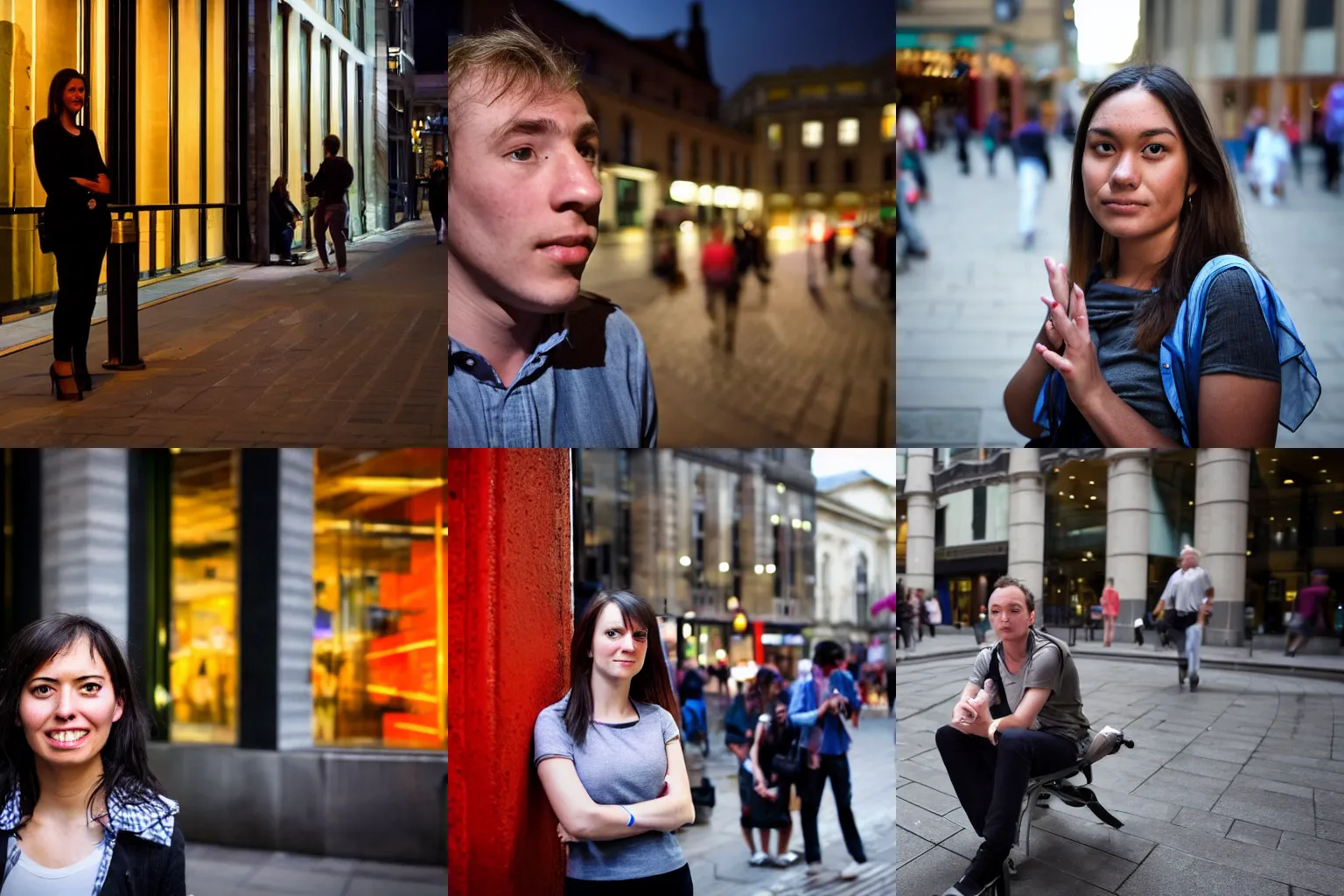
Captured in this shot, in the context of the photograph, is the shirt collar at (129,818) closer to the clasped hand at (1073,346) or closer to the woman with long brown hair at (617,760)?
the woman with long brown hair at (617,760)

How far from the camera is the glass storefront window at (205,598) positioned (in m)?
5.45

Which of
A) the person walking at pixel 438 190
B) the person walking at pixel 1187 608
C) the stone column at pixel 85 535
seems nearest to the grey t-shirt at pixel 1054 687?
the person walking at pixel 1187 608

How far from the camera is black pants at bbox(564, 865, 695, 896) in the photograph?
3.25 m

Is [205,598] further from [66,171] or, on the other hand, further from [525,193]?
[525,193]

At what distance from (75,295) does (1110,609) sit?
3.44 m

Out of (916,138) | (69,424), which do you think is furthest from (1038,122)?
(69,424)

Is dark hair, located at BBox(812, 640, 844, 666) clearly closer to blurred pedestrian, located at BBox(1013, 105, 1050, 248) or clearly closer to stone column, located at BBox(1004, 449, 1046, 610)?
stone column, located at BBox(1004, 449, 1046, 610)

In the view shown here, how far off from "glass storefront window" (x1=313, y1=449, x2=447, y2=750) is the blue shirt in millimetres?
1640

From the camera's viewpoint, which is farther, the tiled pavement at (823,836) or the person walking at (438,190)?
the tiled pavement at (823,836)

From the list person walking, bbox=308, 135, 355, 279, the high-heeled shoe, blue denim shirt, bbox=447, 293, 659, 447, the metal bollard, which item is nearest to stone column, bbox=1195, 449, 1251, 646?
blue denim shirt, bbox=447, 293, 659, 447

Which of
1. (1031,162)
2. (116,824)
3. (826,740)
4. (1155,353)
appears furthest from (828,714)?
Result: (116,824)

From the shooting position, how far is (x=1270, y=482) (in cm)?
377

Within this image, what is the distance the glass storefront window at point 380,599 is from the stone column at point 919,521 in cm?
212

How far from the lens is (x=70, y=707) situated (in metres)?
3.13
